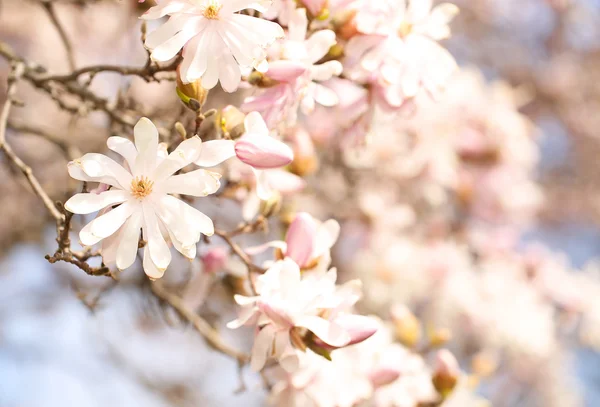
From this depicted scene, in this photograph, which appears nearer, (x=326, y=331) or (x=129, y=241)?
(x=129, y=241)

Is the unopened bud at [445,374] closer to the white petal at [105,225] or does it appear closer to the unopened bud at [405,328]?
the unopened bud at [405,328]

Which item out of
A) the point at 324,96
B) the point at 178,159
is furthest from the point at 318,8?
the point at 178,159

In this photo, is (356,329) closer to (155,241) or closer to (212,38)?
(155,241)

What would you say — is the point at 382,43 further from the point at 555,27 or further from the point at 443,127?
the point at 555,27

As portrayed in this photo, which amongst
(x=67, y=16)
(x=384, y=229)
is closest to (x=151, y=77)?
(x=384, y=229)

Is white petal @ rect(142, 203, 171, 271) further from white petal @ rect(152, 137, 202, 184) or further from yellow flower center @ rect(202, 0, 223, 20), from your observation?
yellow flower center @ rect(202, 0, 223, 20)

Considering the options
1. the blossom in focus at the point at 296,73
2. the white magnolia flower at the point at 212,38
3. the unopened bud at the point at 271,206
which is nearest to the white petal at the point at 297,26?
the blossom in focus at the point at 296,73

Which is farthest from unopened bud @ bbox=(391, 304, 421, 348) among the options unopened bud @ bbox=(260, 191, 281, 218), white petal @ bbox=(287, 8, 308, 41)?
white petal @ bbox=(287, 8, 308, 41)
